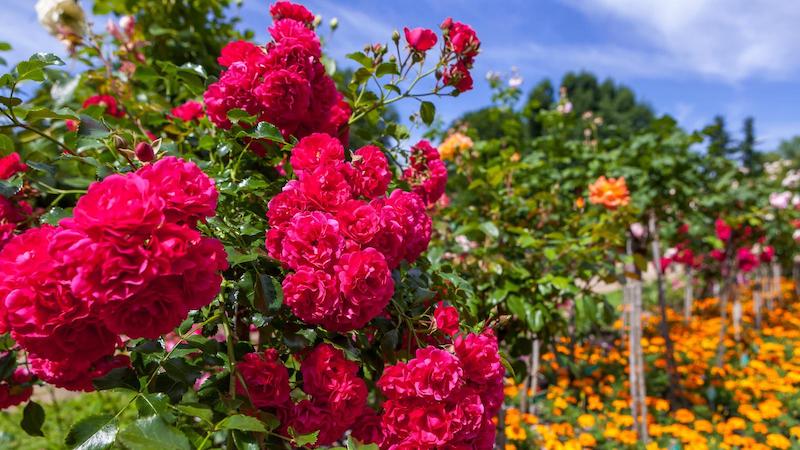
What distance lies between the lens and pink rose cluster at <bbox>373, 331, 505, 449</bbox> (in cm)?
83

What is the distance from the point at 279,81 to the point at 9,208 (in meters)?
0.58

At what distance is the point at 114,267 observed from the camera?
1.95 feet

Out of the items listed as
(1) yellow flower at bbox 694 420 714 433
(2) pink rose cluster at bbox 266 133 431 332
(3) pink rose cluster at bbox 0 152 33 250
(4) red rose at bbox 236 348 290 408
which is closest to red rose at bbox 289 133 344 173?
(2) pink rose cluster at bbox 266 133 431 332

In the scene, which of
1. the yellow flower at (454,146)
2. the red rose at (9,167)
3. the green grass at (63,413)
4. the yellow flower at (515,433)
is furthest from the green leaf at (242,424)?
the green grass at (63,413)

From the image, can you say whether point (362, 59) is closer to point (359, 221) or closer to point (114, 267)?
point (359, 221)

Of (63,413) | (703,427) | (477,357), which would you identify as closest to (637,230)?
(703,427)

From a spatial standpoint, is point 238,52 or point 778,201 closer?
point 238,52

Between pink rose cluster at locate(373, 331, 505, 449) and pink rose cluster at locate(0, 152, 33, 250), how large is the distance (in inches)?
29.1

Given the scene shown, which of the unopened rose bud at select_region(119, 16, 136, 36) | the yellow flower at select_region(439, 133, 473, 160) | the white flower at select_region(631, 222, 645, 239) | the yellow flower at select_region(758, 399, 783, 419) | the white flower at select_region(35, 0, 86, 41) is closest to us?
the white flower at select_region(35, 0, 86, 41)

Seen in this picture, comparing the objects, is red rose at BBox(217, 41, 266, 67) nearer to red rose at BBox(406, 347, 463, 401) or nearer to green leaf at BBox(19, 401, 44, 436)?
red rose at BBox(406, 347, 463, 401)

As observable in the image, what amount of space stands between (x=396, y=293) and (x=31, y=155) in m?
1.11

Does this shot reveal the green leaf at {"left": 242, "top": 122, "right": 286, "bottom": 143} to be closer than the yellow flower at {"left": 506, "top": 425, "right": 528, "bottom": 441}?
Yes

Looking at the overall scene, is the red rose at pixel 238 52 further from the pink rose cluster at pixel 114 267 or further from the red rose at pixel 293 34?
the pink rose cluster at pixel 114 267

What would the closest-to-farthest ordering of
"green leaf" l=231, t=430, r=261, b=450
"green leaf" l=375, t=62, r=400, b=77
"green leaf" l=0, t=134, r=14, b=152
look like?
"green leaf" l=231, t=430, r=261, b=450 → "green leaf" l=0, t=134, r=14, b=152 → "green leaf" l=375, t=62, r=400, b=77
